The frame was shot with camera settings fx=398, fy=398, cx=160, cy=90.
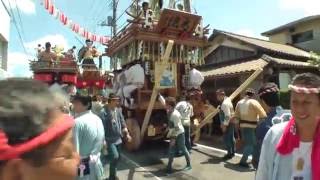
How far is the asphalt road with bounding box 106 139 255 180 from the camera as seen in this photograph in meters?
7.65

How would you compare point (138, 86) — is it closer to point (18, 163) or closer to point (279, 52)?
point (279, 52)

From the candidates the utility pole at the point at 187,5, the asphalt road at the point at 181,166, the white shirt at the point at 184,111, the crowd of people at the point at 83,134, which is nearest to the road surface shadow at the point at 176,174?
the asphalt road at the point at 181,166

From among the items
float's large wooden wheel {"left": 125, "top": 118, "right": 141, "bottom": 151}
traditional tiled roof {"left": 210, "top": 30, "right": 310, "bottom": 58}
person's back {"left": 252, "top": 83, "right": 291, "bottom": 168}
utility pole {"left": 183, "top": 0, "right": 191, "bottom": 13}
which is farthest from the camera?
traditional tiled roof {"left": 210, "top": 30, "right": 310, "bottom": 58}

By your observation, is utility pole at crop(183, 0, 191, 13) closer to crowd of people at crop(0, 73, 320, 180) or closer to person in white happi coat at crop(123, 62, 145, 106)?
person in white happi coat at crop(123, 62, 145, 106)

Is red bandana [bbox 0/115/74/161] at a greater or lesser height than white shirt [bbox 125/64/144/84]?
lesser

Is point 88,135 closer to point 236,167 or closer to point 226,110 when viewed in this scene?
point 236,167

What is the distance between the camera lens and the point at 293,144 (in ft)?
8.91

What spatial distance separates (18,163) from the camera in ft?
3.19

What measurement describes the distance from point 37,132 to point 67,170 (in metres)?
0.17

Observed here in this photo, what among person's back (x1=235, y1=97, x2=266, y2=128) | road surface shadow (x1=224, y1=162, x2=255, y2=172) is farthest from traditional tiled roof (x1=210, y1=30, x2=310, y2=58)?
road surface shadow (x1=224, y1=162, x2=255, y2=172)

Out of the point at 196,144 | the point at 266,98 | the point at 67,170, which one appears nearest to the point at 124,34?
the point at 196,144

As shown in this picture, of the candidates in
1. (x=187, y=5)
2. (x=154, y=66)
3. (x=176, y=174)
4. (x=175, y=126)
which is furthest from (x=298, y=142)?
(x=187, y=5)

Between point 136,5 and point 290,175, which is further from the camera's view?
point 136,5

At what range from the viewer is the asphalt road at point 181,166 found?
301 inches
